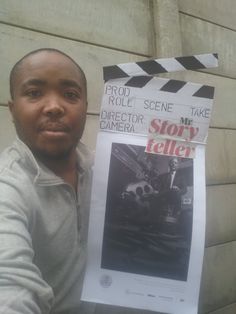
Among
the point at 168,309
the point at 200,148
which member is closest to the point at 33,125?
the point at 200,148

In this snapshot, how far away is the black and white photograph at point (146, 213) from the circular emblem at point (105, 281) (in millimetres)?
33

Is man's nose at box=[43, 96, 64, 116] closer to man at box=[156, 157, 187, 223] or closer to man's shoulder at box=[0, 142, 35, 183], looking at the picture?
man's shoulder at box=[0, 142, 35, 183]

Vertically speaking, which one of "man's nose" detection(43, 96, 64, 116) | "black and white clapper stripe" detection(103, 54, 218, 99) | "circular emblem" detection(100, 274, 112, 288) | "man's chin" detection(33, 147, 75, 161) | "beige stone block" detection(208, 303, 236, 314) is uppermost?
"black and white clapper stripe" detection(103, 54, 218, 99)

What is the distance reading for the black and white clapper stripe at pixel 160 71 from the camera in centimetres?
107

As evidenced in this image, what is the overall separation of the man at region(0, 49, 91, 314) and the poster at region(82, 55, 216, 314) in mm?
72

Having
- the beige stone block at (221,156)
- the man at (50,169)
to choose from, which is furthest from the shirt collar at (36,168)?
the beige stone block at (221,156)

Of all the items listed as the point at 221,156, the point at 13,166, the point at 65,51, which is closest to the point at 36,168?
the point at 13,166

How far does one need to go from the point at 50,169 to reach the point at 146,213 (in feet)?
1.12

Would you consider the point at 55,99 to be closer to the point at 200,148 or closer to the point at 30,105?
the point at 30,105

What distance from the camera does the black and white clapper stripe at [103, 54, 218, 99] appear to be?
107cm

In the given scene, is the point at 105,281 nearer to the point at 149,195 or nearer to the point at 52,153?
the point at 149,195

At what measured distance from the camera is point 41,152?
0.98 m

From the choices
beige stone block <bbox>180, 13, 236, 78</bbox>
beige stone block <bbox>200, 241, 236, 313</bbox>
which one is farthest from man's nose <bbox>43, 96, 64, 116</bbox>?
beige stone block <bbox>200, 241, 236, 313</bbox>

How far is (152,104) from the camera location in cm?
108
